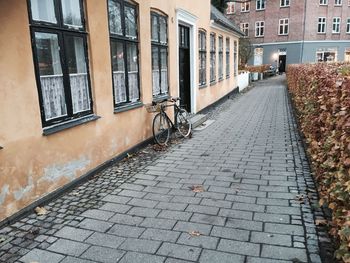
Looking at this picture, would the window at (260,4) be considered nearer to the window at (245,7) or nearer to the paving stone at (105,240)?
the window at (245,7)

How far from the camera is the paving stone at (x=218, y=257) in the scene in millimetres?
3086

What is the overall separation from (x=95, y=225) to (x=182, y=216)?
1.07m

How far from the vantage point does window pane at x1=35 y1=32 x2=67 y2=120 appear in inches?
172

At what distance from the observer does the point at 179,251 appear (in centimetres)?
326

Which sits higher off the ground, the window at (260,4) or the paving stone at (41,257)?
the window at (260,4)

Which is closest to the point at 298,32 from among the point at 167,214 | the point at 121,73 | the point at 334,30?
the point at 334,30

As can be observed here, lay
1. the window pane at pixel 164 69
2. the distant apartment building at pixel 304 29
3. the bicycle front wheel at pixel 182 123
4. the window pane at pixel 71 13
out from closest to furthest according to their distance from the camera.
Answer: the window pane at pixel 71 13 < the window pane at pixel 164 69 < the bicycle front wheel at pixel 182 123 < the distant apartment building at pixel 304 29

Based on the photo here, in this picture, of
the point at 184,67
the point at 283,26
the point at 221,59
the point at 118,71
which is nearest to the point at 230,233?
the point at 118,71

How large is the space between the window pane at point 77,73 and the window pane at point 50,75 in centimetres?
25

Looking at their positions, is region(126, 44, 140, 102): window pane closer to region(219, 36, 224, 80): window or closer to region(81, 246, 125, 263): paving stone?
region(81, 246, 125, 263): paving stone

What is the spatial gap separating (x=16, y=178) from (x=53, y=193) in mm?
735

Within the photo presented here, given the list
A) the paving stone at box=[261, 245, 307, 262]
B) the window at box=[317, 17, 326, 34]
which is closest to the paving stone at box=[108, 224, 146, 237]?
the paving stone at box=[261, 245, 307, 262]

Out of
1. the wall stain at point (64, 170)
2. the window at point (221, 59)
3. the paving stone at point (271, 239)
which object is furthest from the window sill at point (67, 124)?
the window at point (221, 59)

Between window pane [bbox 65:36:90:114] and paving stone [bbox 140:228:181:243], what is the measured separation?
2.47m
